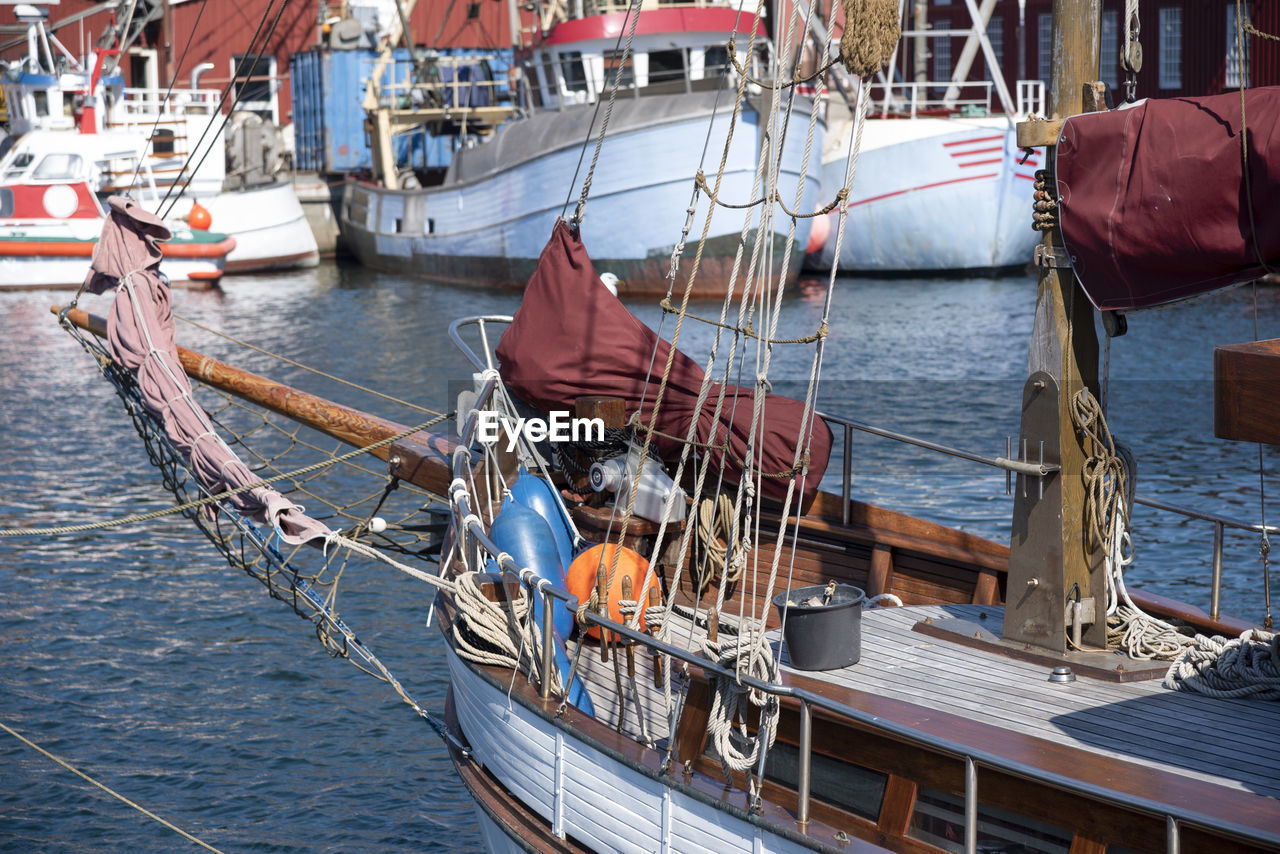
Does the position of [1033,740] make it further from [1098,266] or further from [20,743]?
[20,743]

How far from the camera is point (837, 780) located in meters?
5.67

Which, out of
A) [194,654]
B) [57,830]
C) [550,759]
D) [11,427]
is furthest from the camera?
[11,427]

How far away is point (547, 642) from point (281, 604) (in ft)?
25.4

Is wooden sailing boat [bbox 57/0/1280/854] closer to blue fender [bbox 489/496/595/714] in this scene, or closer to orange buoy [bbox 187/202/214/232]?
blue fender [bbox 489/496/595/714]

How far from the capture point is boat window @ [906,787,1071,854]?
5086mm

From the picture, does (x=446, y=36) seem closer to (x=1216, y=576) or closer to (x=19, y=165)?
(x=19, y=165)

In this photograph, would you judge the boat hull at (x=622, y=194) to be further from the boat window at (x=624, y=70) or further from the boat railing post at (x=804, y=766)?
the boat railing post at (x=804, y=766)

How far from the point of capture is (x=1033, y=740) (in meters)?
5.43

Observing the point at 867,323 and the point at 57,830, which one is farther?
the point at 867,323

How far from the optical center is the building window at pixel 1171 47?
41.3 meters

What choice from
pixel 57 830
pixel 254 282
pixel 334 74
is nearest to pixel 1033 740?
pixel 57 830

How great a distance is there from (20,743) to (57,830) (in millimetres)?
1560

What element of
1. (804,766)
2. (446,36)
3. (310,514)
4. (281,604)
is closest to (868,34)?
(804,766)

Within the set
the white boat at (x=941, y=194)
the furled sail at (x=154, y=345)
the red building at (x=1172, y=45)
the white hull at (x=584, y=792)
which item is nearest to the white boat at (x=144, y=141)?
the white boat at (x=941, y=194)
